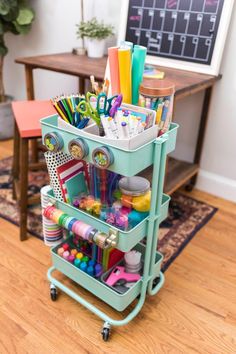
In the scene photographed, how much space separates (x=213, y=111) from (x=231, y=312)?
1045mm

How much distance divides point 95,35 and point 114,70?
94 cm

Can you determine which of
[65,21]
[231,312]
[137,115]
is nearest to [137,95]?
[137,115]

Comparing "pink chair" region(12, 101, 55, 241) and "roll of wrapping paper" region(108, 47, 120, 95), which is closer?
"roll of wrapping paper" region(108, 47, 120, 95)

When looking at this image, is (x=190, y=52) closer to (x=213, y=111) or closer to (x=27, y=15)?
(x=213, y=111)

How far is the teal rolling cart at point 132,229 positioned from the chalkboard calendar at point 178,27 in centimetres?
76

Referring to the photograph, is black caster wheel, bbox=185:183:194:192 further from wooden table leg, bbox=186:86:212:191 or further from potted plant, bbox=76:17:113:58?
Result: potted plant, bbox=76:17:113:58

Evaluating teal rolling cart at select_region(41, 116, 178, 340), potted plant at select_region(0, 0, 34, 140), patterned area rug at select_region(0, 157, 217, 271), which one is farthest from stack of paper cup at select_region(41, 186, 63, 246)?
potted plant at select_region(0, 0, 34, 140)

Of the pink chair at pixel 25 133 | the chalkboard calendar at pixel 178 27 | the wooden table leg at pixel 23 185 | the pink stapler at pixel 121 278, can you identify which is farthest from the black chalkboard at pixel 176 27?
the pink stapler at pixel 121 278

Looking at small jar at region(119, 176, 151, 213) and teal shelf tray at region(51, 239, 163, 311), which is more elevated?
small jar at region(119, 176, 151, 213)

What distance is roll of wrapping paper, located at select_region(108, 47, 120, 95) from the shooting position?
980mm

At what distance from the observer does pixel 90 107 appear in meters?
0.94

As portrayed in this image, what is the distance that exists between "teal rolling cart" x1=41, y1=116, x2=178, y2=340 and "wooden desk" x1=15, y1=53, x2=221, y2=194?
448 mm

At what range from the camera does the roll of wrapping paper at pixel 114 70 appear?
980 millimetres

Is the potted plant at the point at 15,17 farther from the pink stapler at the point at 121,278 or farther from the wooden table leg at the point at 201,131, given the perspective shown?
the pink stapler at the point at 121,278
